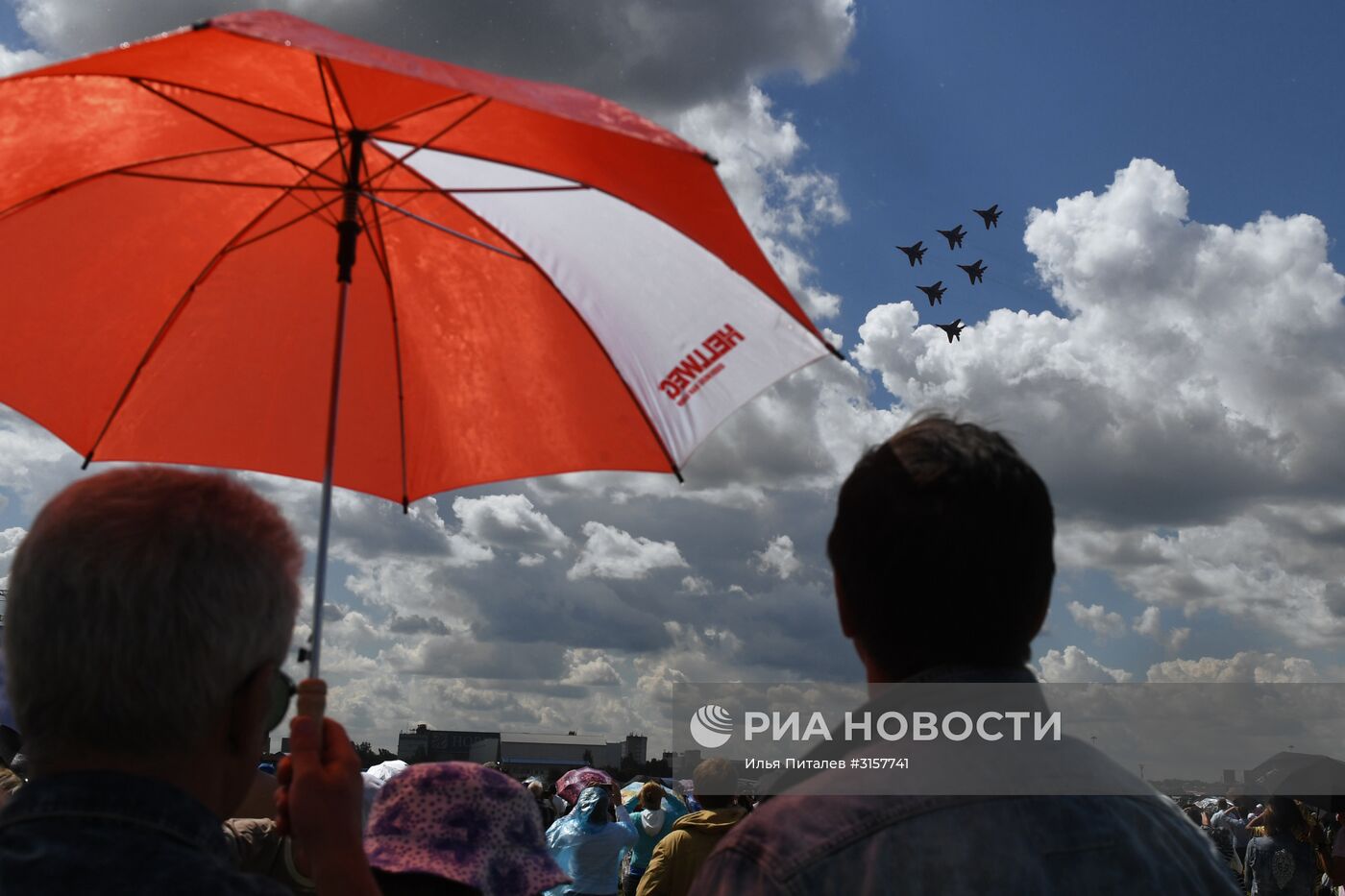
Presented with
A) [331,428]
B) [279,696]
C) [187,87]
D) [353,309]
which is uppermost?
[187,87]

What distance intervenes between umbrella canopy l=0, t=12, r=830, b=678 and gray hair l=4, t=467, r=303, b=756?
5.81ft

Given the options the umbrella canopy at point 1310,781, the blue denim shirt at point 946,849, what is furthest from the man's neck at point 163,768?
the umbrella canopy at point 1310,781

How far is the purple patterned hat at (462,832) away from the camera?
286 cm

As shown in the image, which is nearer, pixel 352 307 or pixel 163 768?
pixel 163 768

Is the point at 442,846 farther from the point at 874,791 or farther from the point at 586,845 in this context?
the point at 586,845

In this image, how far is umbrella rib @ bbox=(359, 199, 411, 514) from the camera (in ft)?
13.4

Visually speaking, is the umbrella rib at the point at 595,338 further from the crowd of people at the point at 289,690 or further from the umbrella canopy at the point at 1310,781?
the umbrella canopy at the point at 1310,781

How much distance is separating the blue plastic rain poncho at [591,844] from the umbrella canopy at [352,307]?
6537 millimetres

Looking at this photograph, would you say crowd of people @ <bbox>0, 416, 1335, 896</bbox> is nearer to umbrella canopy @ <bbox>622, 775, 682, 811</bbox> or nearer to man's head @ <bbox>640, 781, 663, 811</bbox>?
man's head @ <bbox>640, 781, 663, 811</bbox>

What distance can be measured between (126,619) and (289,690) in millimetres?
402

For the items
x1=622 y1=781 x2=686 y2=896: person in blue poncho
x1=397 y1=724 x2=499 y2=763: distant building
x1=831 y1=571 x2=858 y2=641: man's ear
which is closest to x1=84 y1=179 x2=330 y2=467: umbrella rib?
x1=831 y1=571 x2=858 y2=641: man's ear

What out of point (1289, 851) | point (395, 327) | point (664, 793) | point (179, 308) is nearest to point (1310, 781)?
point (1289, 851)

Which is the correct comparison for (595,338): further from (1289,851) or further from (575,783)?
(575,783)

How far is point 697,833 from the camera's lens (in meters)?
7.81
